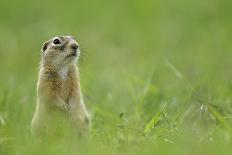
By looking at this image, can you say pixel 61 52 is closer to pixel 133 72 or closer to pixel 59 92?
pixel 59 92

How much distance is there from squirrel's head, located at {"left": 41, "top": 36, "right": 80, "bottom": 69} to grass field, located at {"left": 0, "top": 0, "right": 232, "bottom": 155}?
2.05 ft

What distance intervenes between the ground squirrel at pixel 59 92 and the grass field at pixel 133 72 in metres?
0.17

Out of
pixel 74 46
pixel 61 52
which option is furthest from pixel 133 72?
pixel 74 46

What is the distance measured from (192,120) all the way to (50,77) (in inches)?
50.5

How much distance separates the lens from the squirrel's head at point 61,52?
7.83m

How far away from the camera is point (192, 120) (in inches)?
317

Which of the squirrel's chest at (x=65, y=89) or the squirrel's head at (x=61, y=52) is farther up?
the squirrel's head at (x=61, y=52)

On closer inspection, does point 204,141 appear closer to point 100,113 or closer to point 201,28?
point 100,113

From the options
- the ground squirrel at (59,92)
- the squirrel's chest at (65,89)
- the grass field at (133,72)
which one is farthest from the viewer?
the squirrel's chest at (65,89)

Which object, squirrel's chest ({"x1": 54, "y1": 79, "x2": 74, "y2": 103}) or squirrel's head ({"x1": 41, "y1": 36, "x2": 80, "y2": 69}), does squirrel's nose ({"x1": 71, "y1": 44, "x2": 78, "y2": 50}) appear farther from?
squirrel's chest ({"x1": 54, "y1": 79, "x2": 74, "y2": 103})

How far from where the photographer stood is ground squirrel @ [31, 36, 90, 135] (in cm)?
736

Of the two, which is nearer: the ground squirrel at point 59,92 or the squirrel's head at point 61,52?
the ground squirrel at point 59,92

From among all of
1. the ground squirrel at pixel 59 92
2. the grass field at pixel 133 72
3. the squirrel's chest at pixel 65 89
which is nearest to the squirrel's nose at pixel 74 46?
the ground squirrel at pixel 59 92

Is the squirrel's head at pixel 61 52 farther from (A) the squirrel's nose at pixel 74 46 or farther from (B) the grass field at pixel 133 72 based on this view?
(B) the grass field at pixel 133 72
